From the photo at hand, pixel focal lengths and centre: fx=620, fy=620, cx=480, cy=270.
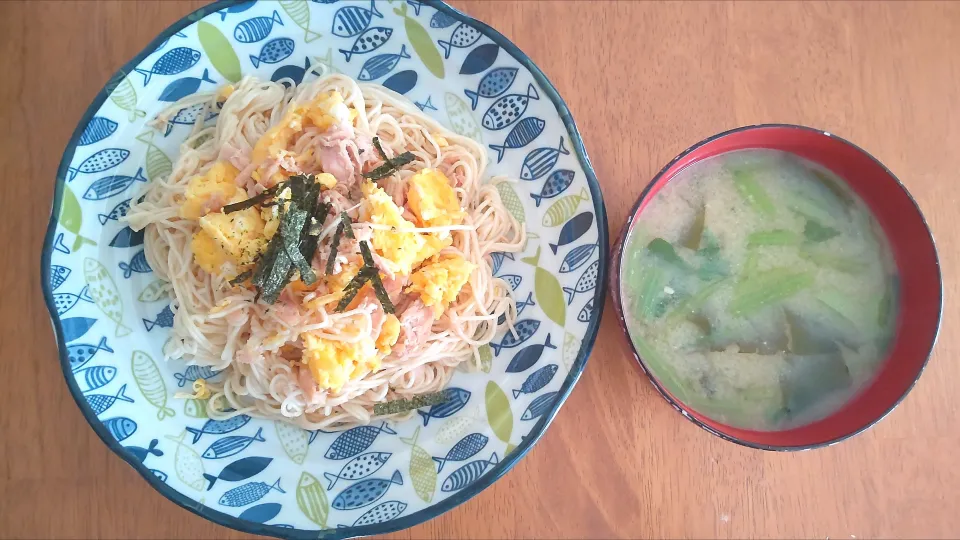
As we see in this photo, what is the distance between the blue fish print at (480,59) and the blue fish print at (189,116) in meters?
0.85

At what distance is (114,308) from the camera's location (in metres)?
1.95

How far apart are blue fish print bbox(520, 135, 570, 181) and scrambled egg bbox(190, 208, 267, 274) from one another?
0.83m

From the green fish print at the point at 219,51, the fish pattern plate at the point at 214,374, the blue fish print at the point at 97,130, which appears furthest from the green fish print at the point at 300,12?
the blue fish print at the point at 97,130

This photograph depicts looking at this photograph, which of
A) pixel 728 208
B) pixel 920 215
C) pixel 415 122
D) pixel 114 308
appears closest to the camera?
pixel 920 215

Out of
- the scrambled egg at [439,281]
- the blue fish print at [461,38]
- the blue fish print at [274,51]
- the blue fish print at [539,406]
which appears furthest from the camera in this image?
the blue fish print at [274,51]

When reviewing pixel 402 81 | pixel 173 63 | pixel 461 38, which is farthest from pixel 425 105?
pixel 173 63

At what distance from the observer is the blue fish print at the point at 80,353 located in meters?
1.80

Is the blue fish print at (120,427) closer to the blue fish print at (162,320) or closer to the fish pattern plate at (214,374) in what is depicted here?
the fish pattern plate at (214,374)

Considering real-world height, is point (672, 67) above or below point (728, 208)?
above

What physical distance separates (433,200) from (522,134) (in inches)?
14.0

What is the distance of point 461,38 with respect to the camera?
6.45 ft

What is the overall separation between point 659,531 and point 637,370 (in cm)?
52

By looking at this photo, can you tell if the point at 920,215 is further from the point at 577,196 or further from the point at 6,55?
the point at 6,55

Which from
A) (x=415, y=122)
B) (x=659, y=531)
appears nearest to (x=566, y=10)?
(x=415, y=122)
